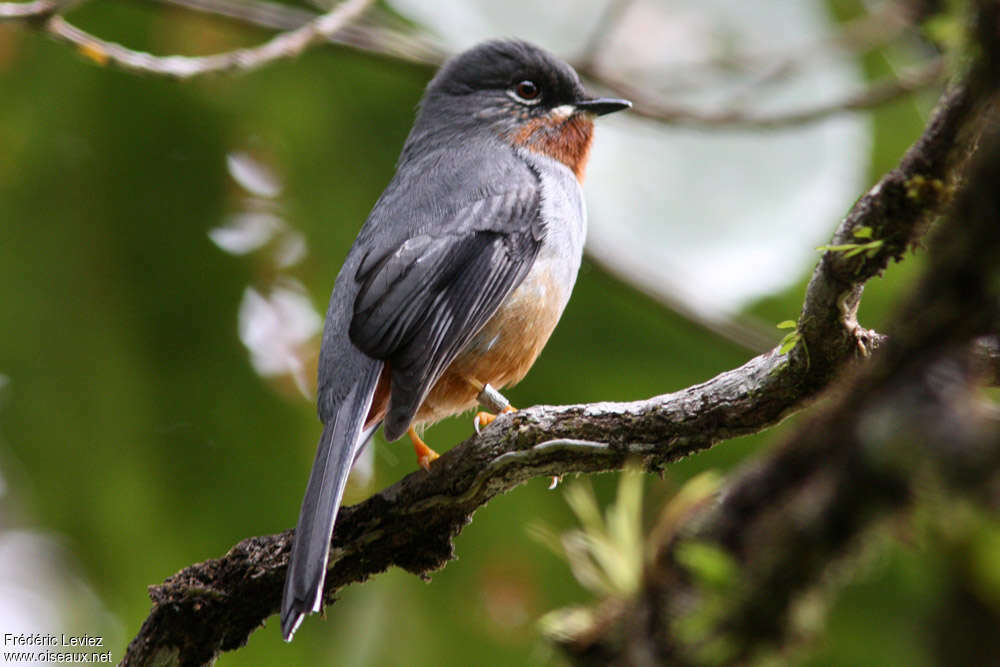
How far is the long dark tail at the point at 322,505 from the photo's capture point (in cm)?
296

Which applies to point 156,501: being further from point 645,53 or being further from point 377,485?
point 645,53

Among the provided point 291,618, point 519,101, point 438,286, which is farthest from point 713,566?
point 519,101

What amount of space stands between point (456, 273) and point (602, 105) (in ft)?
4.76

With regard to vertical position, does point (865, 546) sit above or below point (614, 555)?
above

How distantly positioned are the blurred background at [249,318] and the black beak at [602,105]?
19.4 inches

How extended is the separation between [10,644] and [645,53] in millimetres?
5521

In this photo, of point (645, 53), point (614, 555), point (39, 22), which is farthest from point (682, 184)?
point (614, 555)

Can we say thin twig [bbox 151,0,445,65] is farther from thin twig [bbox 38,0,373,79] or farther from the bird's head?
thin twig [bbox 38,0,373,79]

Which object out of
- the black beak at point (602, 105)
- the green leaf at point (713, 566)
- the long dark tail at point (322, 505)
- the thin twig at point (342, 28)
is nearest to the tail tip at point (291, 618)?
the long dark tail at point (322, 505)

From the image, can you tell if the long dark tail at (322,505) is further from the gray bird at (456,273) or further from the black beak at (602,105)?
the black beak at (602,105)

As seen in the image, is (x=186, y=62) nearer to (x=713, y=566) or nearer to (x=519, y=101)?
(x=519, y=101)

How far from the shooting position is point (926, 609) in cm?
97

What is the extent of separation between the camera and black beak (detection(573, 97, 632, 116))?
5.06m

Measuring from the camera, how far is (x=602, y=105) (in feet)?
16.9
